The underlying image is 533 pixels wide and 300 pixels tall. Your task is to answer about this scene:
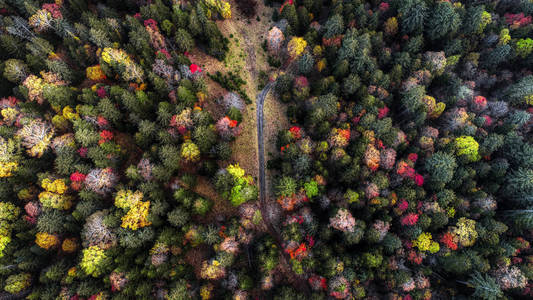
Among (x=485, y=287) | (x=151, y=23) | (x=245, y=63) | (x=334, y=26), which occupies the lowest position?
(x=151, y=23)

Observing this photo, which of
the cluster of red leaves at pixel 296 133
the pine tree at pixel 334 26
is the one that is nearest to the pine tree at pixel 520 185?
the cluster of red leaves at pixel 296 133

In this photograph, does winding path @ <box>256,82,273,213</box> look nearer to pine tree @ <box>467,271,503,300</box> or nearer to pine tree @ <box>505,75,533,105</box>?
pine tree @ <box>467,271,503,300</box>

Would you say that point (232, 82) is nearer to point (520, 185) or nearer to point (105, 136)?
point (105, 136)

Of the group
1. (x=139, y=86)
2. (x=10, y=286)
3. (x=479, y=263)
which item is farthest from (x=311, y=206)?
(x=10, y=286)

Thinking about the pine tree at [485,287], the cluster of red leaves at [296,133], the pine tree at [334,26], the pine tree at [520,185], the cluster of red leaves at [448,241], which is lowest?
the cluster of red leaves at [296,133]

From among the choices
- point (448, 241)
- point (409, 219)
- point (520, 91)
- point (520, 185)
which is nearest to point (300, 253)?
point (409, 219)

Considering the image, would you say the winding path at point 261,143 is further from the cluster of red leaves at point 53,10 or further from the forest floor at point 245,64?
the cluster of red leaves at point 53,10
